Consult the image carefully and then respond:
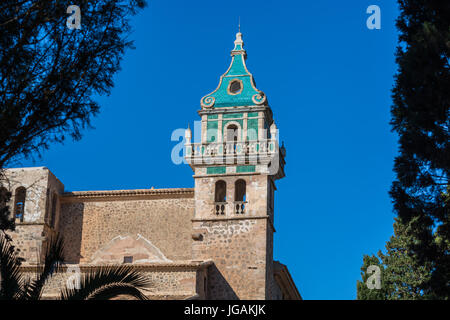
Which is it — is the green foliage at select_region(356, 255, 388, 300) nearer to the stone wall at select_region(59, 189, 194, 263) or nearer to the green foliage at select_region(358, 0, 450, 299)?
the stone wall at select_region(59, 189, 194, 263)

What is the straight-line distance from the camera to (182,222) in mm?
32188

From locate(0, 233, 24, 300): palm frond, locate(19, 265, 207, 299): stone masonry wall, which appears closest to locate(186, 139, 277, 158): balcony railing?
locate(19, 265, 207, 299): stone masonry wall

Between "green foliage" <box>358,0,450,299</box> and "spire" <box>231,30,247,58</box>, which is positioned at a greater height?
"spire" <box>231,30,247,58</box>

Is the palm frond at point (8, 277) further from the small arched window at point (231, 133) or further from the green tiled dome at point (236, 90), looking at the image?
the green tiled dome at point (236, 90)

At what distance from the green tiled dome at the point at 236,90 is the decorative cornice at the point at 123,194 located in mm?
3556

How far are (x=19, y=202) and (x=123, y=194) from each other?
161 inches

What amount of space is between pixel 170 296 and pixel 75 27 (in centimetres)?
1474

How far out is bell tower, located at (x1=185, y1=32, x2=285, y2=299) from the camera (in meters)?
Result: 30.2

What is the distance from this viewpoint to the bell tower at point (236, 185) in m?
30.2

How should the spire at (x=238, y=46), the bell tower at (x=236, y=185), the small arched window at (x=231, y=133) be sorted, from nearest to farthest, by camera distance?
1. the bell tower at (x=236, y=185)
2. the small arched window at (x=231, y=133)
3. the spire at (x=238, y=46)

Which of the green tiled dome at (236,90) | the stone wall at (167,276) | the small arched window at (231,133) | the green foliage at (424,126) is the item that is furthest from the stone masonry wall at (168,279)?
the green foliage at (424,126)

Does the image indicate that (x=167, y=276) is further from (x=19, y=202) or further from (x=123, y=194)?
(x=19, y=202)

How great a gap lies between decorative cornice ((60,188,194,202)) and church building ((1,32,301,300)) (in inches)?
1.6

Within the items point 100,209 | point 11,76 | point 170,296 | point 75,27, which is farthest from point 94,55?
point 100,209
